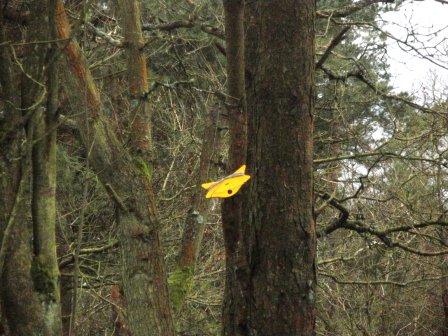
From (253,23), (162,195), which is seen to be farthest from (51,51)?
(162,195)

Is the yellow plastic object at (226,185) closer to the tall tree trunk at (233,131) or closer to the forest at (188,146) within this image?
the forest at (188,146)

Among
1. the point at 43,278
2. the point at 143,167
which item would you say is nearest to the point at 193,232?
the point at 143,167

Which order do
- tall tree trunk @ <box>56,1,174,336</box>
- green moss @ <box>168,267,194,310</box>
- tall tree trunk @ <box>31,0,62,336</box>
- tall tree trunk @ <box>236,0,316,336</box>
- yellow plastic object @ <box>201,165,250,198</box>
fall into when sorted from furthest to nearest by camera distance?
green moss @ <box>168,267,194,310</box>
tall tree trunk @ <box>31,0,62,336</box>
tall tree trunk @ <box>56,1,174,336</box>
tall tree trunk @ <box>236,0,316,336</box>
yellow plastic object @ <box>201,165,250,198</box>

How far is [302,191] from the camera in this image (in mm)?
2314

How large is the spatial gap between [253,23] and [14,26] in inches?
116

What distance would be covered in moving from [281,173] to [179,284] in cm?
292

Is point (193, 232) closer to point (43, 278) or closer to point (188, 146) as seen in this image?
point (43, 278)

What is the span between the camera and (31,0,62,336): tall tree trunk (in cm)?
380

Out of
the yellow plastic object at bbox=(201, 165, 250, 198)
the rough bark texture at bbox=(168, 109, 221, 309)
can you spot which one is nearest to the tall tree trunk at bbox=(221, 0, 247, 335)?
the yellow plastic object at bbox=(201, 165, 250, 198)

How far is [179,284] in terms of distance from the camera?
4992mm

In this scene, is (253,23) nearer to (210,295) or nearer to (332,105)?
(332,105)

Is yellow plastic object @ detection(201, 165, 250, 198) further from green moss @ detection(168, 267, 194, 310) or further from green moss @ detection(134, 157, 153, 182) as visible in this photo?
green moss @ detection(168, 267, 194, 310)

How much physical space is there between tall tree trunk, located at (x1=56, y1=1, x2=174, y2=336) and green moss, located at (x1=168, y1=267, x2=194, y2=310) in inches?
51.2

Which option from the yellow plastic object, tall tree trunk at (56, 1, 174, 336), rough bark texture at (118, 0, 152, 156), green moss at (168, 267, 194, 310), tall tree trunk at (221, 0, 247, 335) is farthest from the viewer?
green moss at (168, 267, 194, 310)
